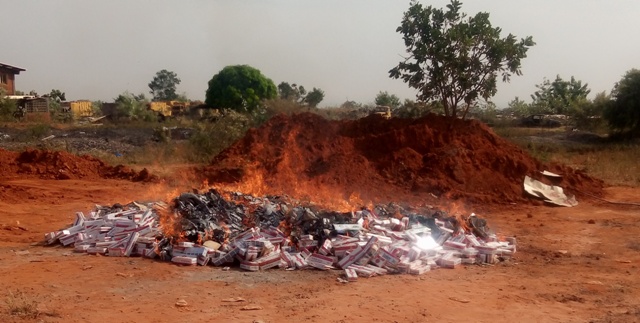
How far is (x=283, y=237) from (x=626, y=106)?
21875 mm

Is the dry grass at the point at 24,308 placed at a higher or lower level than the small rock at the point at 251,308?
higher

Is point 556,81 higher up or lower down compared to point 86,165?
higher up

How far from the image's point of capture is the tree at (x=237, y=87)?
3981cm

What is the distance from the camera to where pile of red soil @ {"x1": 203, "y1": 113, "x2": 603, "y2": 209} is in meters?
13.5

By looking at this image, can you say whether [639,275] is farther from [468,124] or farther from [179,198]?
[468,124]

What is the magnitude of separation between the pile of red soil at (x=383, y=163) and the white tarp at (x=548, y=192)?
21cm

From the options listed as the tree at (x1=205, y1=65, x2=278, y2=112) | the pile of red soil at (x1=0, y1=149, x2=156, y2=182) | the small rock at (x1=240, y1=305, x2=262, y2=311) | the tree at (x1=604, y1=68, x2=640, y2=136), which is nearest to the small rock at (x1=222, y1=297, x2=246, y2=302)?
the small rock at (x1=240, y1=305, x2=262, y2=311)

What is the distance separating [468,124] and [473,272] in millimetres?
8326

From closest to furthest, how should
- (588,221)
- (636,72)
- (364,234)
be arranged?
(364,234), (588,221), (636,72)

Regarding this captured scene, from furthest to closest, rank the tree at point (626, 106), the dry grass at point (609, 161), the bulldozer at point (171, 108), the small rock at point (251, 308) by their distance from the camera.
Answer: the bulldozer at point (171, 108)
the tree at point (626, 106)
the dry grass at point (609, 161)
the small rock at point (251, 308)

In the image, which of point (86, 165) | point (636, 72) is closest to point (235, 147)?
point (86, 165)

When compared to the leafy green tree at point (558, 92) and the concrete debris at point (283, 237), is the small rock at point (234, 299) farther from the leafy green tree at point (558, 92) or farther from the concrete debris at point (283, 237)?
the leafy green tree at point (558, 92)

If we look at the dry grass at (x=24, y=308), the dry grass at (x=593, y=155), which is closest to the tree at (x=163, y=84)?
the dry grass at (x=593, y=155)

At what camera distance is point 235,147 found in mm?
16031
